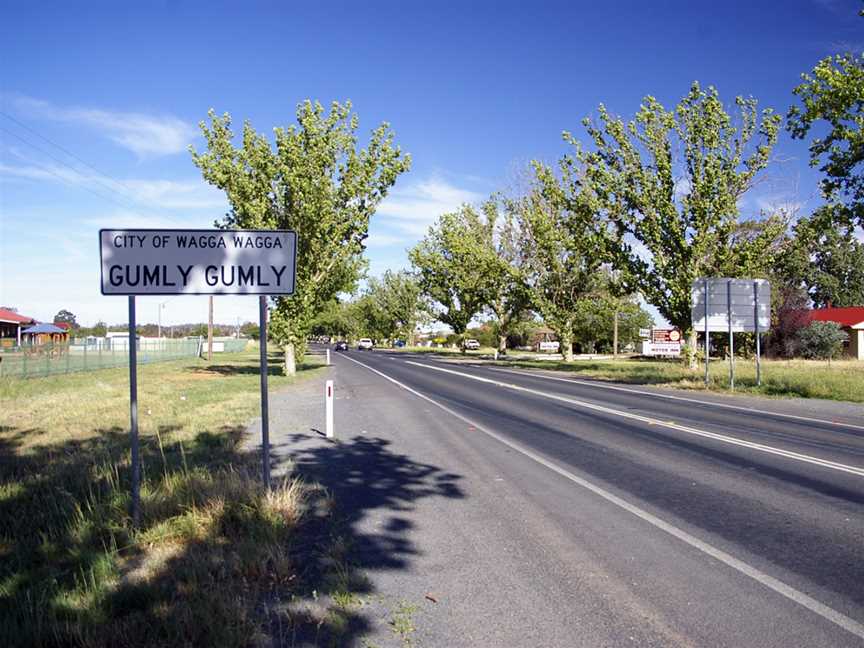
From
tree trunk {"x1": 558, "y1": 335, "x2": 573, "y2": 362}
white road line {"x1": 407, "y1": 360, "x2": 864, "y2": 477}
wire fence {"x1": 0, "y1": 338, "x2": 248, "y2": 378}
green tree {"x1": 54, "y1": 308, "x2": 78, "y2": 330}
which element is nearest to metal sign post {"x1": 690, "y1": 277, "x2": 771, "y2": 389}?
white road line {"x1": 407, "y1": 360, "x2": 864, "y2": 477}

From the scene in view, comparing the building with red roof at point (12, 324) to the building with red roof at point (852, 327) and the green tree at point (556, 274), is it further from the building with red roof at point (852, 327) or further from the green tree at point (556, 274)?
the building with red roof at point (852, 327)

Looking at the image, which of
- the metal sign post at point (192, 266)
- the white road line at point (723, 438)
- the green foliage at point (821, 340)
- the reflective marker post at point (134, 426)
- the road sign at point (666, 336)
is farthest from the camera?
the green foliage at point (821, 340)

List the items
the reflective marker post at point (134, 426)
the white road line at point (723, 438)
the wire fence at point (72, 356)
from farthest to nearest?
the wire fence at point (72, 356) → the white road line at point (723, 438) → the reflective marker post at point (134, 426)

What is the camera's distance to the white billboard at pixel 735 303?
78.5 ft

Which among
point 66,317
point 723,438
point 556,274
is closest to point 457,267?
point 556,274

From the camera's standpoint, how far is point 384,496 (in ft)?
25.1

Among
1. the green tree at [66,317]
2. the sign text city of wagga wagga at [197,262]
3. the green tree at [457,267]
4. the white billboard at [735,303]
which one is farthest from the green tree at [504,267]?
the green tree at [66,317]

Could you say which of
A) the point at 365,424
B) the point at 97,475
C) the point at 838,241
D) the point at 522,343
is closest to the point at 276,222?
the point at 365,424

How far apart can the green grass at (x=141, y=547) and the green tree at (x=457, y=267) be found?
35.9 metres

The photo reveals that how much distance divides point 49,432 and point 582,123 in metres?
26.3

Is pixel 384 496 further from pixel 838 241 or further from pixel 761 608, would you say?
pixel 838 241

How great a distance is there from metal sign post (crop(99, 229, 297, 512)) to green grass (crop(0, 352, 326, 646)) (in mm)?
468

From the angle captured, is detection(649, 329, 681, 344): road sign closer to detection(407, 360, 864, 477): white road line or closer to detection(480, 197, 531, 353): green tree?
detection(480, 197, 531, 353): green tree

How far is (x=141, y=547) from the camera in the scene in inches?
219
